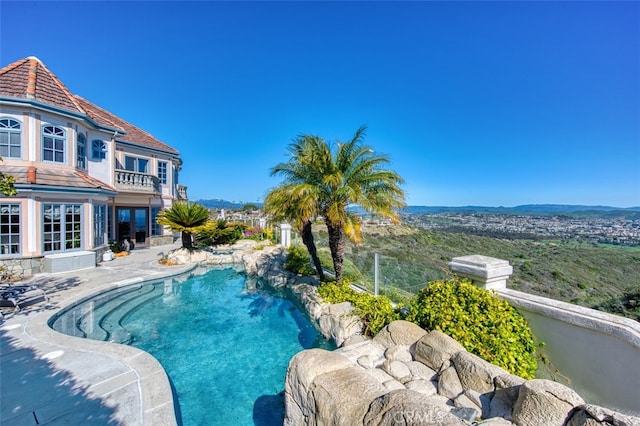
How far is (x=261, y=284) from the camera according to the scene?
12602 millimetres

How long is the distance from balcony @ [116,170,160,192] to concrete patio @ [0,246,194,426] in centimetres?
1152

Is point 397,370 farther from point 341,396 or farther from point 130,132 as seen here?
point 130,132

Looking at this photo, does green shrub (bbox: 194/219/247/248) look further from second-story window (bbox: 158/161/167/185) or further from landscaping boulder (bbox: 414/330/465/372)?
landscaping boulder (bbox: 414/330/465/372)

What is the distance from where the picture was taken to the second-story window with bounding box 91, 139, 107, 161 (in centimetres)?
1571

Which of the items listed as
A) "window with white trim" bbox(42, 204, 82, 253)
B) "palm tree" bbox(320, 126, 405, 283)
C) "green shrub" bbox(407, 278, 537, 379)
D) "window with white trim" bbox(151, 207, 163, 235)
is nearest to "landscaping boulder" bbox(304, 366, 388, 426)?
"green shrub" bbox(407, 278, 537, 379)

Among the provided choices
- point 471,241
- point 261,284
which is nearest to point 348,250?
point 261,284

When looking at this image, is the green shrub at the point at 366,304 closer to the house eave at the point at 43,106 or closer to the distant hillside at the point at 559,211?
the distant hillside at the point at 559,211

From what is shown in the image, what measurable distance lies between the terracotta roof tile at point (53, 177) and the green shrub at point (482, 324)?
14.9 m

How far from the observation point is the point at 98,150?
15977 millimetres

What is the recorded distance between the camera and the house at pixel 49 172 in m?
11.4

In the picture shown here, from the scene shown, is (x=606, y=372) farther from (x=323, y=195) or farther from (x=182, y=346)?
(x=182, y=346)

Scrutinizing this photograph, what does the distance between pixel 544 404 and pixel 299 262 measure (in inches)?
385

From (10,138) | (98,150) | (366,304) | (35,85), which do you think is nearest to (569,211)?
(366,304)

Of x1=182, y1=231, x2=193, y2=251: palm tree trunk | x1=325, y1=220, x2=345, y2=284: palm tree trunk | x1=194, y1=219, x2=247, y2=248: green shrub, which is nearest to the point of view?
x1=325, y1=220, x2=345, y2=284: palm tree trunk
